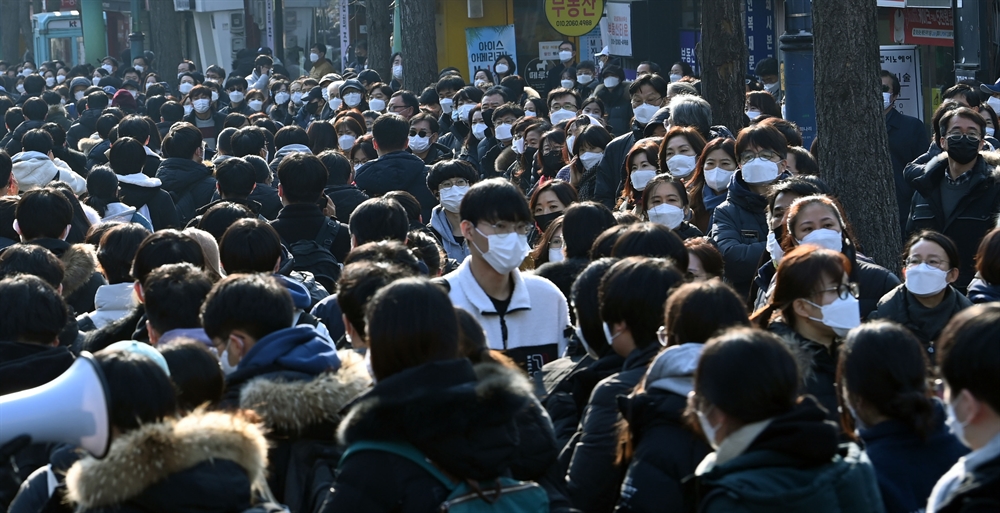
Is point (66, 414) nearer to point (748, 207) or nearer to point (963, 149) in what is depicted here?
point (748, 207)

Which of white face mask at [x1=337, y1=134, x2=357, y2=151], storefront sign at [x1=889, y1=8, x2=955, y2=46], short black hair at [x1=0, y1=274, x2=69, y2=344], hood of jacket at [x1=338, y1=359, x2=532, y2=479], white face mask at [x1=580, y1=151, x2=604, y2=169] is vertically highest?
storefront sign at [x1=889, y1=8, x2=955, y2=46]

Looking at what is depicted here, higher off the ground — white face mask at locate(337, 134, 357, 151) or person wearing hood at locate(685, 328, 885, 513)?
white face mask at locate(337, 134, 357, 151)

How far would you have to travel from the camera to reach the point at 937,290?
525 cm

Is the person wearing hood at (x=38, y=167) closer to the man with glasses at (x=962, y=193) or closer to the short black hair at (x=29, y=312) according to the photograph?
the short black hair at (x=29, y=312)

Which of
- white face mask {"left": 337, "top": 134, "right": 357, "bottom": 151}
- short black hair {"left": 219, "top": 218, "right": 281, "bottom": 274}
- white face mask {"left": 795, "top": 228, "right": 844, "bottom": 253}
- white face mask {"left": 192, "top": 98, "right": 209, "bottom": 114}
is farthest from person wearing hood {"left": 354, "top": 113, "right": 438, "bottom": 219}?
white face mask {"left": 192, "top": 98, "right": 209, "bottom": 114}

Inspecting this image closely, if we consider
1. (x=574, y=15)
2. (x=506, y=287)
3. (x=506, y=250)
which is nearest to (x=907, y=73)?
(x=574, y=15)

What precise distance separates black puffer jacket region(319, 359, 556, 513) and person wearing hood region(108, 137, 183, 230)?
5.93 meters

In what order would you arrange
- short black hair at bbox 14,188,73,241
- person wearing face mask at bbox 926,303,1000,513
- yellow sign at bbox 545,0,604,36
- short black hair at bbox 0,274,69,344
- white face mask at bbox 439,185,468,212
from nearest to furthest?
person wearing face mask at bbox 926,303,1000,513, short black hair at bbox 0,274,69,344, short black hair at bbox 14,188,73,241, white face mask at bbox 439,185,468,212, yellow sign at bbox 545,0,604,36

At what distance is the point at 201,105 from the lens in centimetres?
1606

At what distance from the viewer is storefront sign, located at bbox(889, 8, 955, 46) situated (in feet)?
45.3

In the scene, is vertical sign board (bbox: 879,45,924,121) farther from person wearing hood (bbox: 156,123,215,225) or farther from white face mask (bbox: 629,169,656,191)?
person wearing hood (bbox: 156,123,215,225)

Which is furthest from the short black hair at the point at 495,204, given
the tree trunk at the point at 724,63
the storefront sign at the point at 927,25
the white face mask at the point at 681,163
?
the storefront sign at the point at 927,25

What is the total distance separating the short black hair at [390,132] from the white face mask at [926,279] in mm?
4615

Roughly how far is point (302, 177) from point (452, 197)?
99 cm
